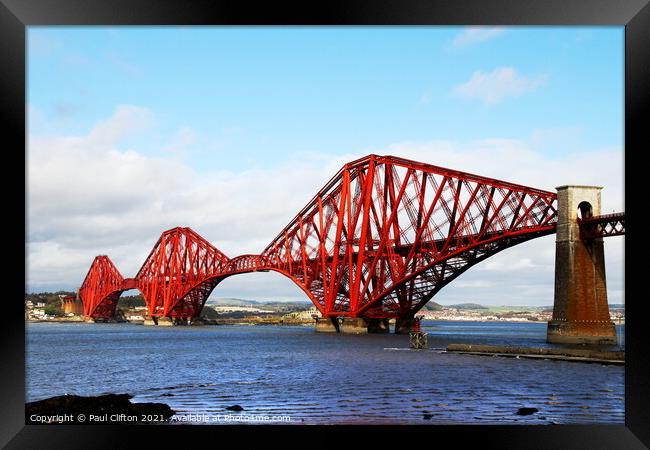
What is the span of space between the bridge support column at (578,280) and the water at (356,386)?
318 inches

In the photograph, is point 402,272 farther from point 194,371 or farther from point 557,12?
point 557,12

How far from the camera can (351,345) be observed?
67.7m

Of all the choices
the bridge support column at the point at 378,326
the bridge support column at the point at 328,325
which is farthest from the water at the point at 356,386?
the bridge support column at the point at 328,325

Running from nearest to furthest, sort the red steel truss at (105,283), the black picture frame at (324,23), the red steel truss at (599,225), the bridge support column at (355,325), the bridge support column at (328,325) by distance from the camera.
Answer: the black picture frame at (324,23) < the red steel truss at (599,225) < the bridge support column at (355,325) < the bridge support column at (328,325) < the red steel truss at (105,283)

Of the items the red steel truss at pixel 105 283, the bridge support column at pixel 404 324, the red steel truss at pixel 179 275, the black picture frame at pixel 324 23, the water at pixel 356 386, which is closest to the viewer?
the black picture frame at pixel 324 23

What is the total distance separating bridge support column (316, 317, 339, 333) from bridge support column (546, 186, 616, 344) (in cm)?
3930

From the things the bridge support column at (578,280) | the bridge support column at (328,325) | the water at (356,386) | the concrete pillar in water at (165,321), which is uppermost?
the bridge support column at (578,280)

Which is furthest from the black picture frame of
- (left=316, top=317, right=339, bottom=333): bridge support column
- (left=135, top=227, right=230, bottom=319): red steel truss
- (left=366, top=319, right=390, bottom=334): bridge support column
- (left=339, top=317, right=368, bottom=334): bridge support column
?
(left=135, top=227, right=230, bottom=319): red steel truss

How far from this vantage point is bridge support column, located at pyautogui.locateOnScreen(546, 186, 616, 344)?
5497cm

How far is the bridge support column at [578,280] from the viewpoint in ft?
180

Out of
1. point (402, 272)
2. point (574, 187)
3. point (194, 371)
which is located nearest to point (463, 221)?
point (402, 272)

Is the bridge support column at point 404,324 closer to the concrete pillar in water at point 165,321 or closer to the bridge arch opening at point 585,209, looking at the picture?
the bridge arch opening at point 585,209

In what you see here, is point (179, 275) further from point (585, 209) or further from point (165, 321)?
point (585, 209)

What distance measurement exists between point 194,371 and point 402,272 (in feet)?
123
